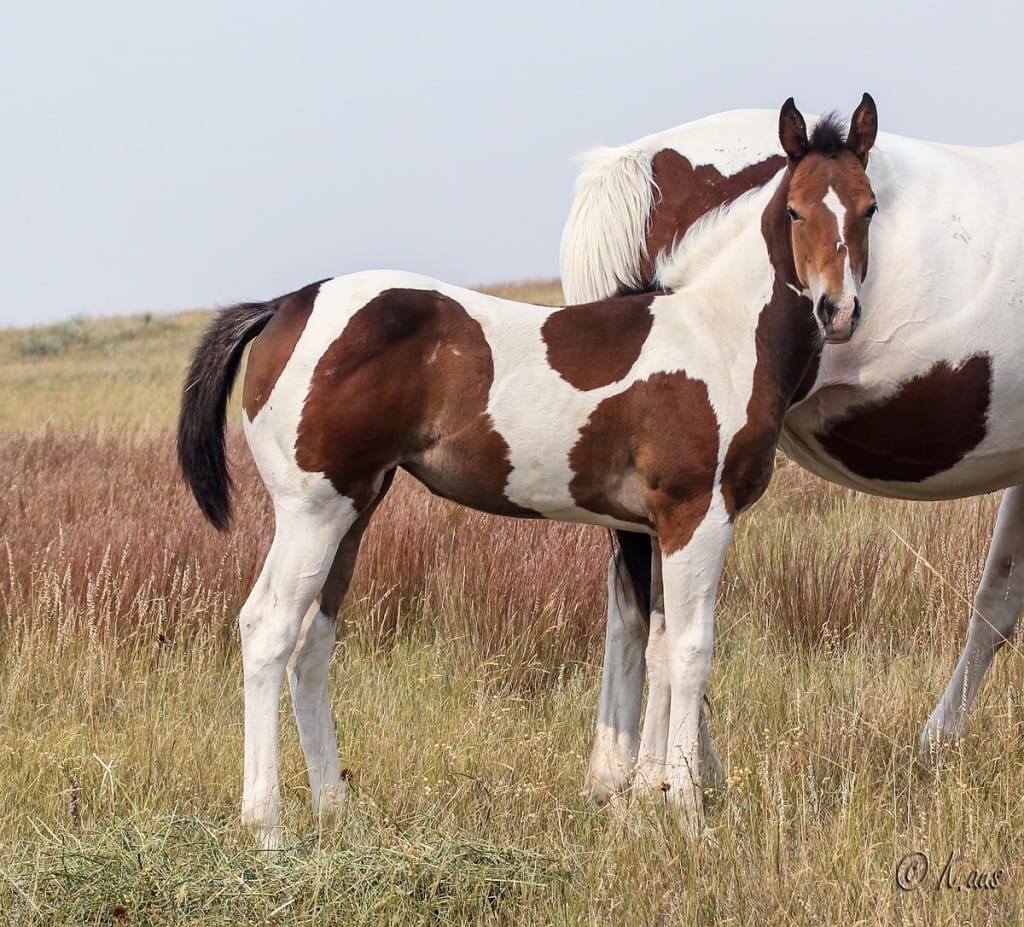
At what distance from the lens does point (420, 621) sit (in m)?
5.41

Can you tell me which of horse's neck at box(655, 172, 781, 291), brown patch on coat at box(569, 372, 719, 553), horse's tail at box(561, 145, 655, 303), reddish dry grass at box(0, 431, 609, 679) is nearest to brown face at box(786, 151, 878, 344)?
horse's neck at box(655, 172, 781, 291)

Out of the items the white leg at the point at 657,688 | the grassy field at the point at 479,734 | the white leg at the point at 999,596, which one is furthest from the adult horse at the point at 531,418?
the white leg at the point at 999,596

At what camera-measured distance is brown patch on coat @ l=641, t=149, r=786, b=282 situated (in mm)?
4031

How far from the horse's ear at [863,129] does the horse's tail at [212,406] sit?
161cm

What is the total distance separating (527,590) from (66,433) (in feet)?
25.3

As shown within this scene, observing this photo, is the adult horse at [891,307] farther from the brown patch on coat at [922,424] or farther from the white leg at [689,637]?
the white leg at [689,637]

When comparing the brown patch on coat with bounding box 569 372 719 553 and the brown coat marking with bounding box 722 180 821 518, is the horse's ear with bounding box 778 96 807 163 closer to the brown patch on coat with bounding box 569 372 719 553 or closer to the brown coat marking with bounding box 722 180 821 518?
the brown coat marking with bounding box 722 180 821 518

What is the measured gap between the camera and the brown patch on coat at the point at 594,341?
3191mm

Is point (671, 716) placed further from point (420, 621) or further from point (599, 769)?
point (420, 621)

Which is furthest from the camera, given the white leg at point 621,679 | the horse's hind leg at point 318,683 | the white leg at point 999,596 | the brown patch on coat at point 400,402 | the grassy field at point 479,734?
the white leg at point 999,596

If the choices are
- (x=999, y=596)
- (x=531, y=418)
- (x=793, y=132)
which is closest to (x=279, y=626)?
(x=531, y=418)

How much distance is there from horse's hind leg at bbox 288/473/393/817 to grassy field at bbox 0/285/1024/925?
117 mm

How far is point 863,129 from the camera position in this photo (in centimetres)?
334
